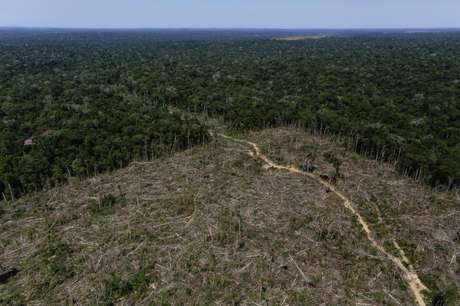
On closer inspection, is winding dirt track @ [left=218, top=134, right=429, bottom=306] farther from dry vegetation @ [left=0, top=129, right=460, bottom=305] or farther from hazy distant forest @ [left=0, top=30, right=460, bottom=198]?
hazy distant forest @ [left=0, top=30, right=460, bottom=198]

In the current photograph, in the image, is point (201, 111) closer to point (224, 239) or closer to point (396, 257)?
point (224, 239)

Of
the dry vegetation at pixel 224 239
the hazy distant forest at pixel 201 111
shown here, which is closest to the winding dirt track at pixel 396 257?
the dry vegetation at pixel 224 239

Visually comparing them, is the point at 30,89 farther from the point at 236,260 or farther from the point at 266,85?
the point at 236,260

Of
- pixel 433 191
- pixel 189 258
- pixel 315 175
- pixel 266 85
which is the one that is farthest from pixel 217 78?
pixel 189 258

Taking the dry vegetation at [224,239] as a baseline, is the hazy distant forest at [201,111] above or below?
above

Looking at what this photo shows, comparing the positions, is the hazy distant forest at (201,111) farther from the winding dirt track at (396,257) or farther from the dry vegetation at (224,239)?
the winding dirt track at (396,257)

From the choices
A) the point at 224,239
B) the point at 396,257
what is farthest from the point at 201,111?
the point at 396,257

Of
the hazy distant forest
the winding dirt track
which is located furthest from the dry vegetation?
the hazy distant forest

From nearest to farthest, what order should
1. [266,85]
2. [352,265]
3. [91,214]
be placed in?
[352,265] → [91,214] → [266,85]
